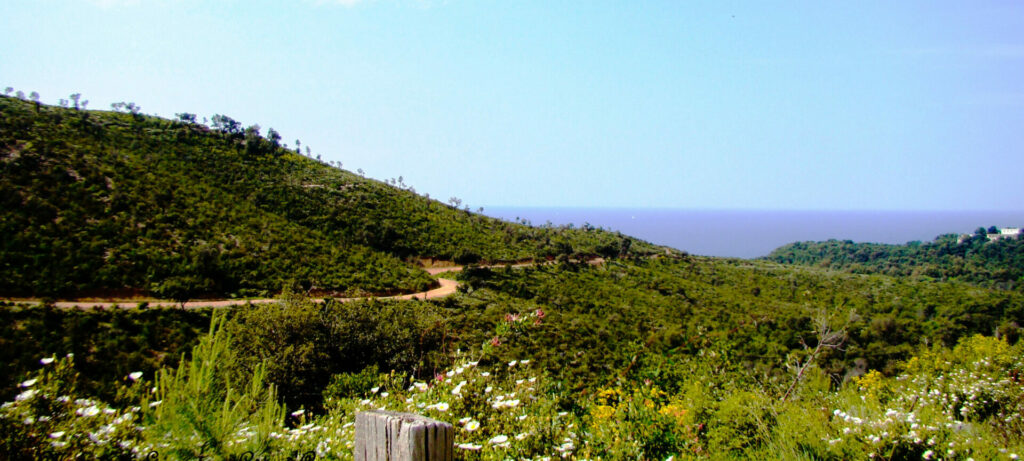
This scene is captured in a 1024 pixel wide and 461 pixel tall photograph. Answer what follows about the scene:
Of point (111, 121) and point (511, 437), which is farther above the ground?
point (111, 121)

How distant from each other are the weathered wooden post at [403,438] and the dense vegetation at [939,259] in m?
63.1

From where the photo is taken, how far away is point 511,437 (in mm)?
2730

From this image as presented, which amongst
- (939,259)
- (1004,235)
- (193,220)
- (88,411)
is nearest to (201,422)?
(88,411)

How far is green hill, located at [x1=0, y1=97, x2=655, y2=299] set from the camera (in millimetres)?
18797

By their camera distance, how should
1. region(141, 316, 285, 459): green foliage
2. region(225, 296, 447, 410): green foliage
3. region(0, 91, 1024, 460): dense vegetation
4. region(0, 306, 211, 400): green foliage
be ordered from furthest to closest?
region(0, 306, 211, 400): green foliage → region(225, 296, 447, 410): green foliage → region(0, 91, 1024, 460): dense vegetation → region(141, 316, 285, 459): green foliage

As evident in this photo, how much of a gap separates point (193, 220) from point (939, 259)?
263ft

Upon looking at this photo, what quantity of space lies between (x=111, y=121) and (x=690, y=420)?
46678 millimetres

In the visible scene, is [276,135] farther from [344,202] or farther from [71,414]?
[71,414]

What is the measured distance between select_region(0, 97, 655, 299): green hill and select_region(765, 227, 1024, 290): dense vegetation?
1516 inches

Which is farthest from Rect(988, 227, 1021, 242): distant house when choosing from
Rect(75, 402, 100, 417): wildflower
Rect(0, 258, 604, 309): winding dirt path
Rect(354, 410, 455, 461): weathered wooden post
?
Rect(75, 402, 100, 417): wildflower

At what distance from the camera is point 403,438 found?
4.31 ft

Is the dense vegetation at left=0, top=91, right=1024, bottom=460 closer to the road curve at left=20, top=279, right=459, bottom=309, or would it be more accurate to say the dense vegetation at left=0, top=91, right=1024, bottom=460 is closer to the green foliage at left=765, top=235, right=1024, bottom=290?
the green foliage at left=765, top=235, right=1024, bottom=290

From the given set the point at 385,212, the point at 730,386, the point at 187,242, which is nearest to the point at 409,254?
the point at 385,212

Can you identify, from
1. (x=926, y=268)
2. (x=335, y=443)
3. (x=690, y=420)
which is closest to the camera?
(x=335, y=443)
